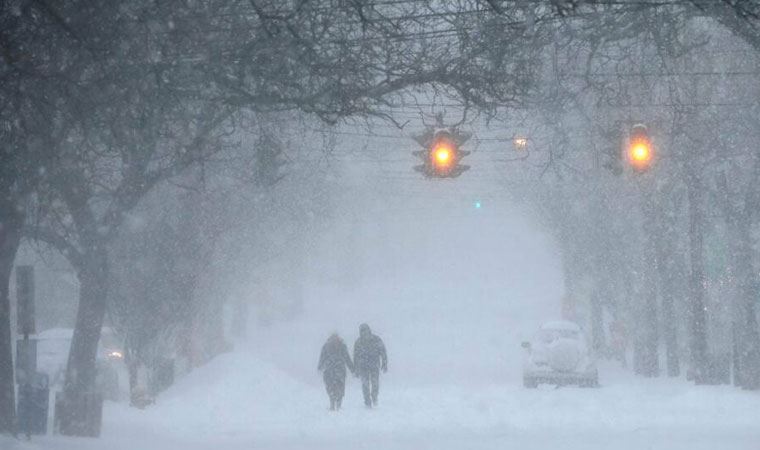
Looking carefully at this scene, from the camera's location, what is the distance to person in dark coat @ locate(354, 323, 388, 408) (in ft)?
76.3

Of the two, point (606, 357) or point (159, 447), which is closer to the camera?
point (159, 447)

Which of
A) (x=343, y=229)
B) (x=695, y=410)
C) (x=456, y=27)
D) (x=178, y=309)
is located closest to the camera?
(x=456, y=27)

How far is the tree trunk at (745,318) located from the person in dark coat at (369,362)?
8221 mm

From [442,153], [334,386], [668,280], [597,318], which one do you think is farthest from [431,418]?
[597,318]

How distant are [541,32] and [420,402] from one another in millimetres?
12150

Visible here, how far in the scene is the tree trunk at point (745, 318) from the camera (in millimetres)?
25750

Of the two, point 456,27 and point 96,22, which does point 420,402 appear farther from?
point 96,22

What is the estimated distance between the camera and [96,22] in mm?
10516

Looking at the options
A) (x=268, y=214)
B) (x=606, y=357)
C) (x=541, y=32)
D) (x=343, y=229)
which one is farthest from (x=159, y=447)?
(x=343, y=229)

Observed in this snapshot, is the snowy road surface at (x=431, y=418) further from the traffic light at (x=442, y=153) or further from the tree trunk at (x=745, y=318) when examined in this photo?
the traffic light at (x=442, y=153)

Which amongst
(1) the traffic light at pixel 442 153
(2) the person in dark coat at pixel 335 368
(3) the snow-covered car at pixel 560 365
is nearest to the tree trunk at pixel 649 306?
(3) the snow-covered car at pixel 560 365

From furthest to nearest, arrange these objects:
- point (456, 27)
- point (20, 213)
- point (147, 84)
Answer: point (20, 213) → point (456, 27) → point (147, 84)

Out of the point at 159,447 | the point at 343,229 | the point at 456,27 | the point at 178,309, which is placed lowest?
the point at 159,447

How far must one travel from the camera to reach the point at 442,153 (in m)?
16.6
